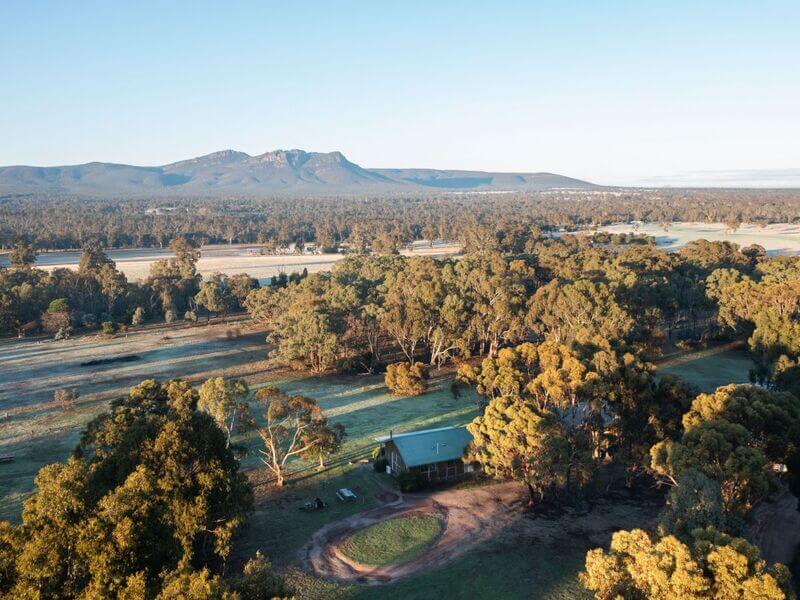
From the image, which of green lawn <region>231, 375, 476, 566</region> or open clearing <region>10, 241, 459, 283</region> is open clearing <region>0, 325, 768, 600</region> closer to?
green lawn <region>231, 375, 476, 566</region>

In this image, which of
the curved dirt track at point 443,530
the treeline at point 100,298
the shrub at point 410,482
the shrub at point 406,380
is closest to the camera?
the curved dirt track at point 443,530

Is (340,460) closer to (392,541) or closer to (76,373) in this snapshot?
(392,541)

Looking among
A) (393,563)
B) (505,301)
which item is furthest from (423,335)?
(393,563)

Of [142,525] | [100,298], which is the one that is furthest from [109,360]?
[142,525]

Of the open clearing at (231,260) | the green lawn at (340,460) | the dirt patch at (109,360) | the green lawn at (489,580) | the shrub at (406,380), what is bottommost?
the green lawn at (340,460)

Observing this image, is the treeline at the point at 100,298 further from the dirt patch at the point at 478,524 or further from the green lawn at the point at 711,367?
the green lawn at the point at 711,367

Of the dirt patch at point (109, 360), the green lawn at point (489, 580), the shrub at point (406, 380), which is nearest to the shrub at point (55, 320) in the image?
the dirt patch at point (109, 360)

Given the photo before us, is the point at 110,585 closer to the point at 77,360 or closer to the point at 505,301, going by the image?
the point at 505,301

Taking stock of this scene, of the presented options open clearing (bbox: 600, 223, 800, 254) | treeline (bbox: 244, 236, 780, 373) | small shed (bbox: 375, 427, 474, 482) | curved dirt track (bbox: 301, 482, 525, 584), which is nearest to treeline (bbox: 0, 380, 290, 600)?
curved dirt track (bbox: 301, 482, 525, 584)
